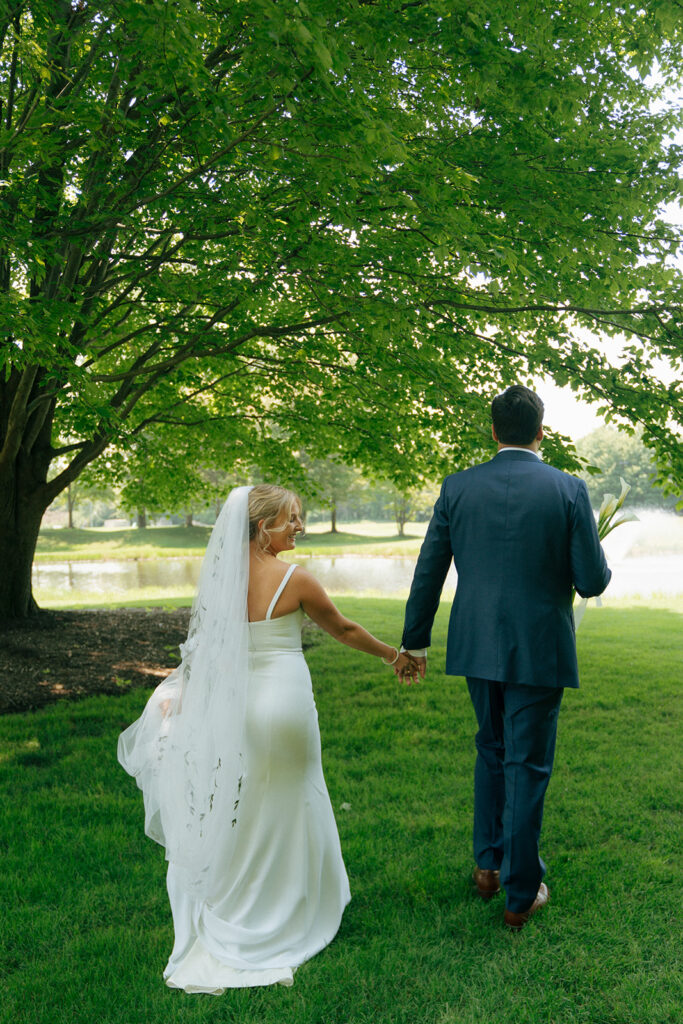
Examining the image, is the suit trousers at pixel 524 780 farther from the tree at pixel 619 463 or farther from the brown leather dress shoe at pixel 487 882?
the tree at pixel 619 463

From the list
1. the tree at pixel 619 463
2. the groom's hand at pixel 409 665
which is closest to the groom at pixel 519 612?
the groom's hand at pixel 409 665

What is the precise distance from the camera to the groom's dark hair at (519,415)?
3.86 m

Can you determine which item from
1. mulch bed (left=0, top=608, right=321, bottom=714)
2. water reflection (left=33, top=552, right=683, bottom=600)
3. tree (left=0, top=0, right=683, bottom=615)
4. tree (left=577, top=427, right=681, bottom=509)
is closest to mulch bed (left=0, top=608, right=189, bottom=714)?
mulch bed (left=0, top=608, right=321, bottom=714)

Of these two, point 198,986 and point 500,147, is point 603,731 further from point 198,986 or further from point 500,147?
point 500,147

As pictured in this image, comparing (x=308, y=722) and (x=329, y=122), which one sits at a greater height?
(x=329, y=122)

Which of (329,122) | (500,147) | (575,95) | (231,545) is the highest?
(575,95)

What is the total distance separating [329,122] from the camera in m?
5.18

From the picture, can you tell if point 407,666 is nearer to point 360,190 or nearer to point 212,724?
point 212,724

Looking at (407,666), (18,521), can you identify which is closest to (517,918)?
(407,666)

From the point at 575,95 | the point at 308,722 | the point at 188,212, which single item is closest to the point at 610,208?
the point at 575,95

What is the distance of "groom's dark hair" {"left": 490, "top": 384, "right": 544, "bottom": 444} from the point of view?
386 cm

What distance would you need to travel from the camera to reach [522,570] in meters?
3.67

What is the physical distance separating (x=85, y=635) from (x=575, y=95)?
964 cm

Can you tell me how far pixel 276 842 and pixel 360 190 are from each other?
5.13 meters
